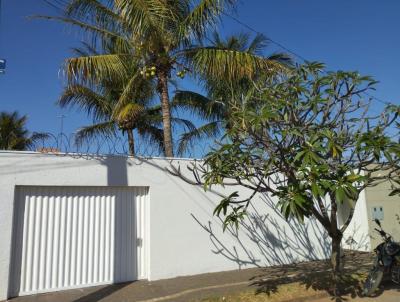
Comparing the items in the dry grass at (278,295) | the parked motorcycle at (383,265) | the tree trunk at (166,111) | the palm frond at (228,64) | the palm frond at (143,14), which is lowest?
the dry grass at (278,295)

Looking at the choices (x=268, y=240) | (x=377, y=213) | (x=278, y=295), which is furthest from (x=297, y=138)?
(x=377, y=213)

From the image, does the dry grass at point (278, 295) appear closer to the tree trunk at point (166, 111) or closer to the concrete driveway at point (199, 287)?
the concrete driveway at point (199, 287)

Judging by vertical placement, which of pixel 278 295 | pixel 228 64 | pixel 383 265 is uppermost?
pixel 228 64

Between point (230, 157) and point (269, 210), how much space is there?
13.9ft

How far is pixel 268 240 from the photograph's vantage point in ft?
32.5

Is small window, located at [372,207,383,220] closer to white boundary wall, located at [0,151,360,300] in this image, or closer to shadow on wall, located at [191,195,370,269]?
shadow on wall, located at [191,195,370,269]

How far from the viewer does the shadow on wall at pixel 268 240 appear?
9359 mm

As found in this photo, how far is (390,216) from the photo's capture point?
457 inches

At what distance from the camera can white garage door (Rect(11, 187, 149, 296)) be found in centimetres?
728

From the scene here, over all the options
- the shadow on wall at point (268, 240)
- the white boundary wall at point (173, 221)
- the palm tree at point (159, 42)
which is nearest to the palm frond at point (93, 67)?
the palm tree at point (159, 42)

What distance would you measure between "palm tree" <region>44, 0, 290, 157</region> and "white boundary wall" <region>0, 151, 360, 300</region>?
219 cm

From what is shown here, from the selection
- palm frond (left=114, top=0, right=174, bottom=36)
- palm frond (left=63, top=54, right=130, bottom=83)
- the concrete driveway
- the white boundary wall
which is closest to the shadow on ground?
the concrete driveway

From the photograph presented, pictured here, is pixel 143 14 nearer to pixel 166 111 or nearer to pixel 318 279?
pixel 166 111

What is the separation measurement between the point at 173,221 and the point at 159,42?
4.57 meters
